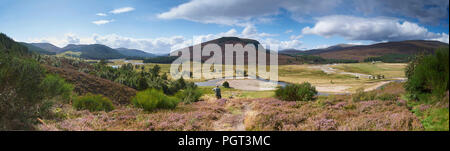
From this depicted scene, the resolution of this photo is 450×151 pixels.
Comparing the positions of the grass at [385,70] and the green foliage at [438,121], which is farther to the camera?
the grass at [385,70]

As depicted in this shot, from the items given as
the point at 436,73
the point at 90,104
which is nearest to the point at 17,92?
the point at 90,104

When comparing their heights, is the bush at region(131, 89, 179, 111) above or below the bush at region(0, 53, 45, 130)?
below

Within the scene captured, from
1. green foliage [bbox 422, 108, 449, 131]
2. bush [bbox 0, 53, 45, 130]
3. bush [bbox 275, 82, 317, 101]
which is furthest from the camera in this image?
bush [bbox 275, 82, 317, 101]

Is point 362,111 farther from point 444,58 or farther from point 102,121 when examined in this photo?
point 102,121

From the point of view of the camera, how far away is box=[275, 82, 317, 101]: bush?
1576 centimetres

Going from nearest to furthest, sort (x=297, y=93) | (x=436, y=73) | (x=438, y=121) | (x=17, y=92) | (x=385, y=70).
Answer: (x=436, y=73) < (x=438, y=121) < (x=17, y=92) < (x=297, y=93) < (x=385, y=70)

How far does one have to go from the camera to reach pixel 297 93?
16250mm

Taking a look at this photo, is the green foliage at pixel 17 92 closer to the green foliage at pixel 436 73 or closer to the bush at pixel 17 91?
the bush at pixel 17 91

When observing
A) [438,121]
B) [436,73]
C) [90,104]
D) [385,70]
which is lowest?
[385,70]

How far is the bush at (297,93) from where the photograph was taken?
51.7 ft

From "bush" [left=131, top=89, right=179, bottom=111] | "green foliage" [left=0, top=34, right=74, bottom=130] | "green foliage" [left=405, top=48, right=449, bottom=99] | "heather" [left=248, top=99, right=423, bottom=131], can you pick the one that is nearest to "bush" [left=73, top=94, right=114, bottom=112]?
"bush" [left=131, top=89, right=179, bottom=111]

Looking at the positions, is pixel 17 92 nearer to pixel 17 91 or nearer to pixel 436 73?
pixel 17 91

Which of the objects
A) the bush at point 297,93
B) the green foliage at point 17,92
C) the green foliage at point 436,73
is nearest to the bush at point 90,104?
the green foliage at point 17,92

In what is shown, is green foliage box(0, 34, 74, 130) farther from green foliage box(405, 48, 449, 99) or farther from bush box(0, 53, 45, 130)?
green foliage box(405, 48, 449, 99)
